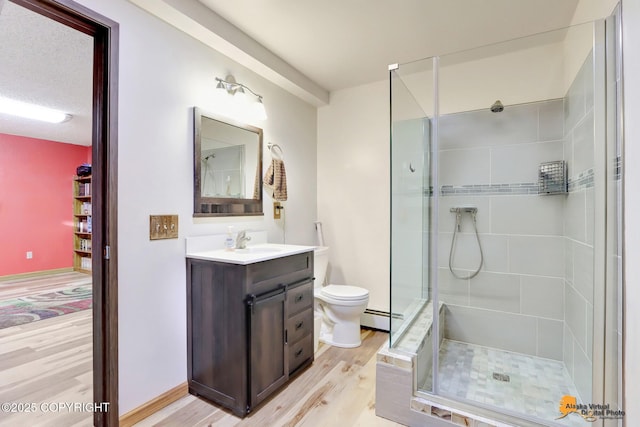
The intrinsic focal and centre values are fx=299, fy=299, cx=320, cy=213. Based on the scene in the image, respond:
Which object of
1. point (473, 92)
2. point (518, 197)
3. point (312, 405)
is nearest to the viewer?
point (312, 405)

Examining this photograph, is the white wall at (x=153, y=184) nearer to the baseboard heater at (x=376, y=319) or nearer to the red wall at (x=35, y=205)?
the baseboard heater at (x=376, y=319)

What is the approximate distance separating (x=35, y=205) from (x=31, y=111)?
1.16 m

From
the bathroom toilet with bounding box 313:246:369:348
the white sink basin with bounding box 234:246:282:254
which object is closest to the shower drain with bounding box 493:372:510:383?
the bathroom toilet with bounding box 313:246:369:348

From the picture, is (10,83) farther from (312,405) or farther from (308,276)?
(312,405)

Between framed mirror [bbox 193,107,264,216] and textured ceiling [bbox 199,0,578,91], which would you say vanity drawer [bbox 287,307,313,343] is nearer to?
framed mirror [bbox 193,107,264,216]

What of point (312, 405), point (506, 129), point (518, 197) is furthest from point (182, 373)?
point (506, 129)

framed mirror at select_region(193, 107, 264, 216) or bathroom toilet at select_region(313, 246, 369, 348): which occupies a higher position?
framed mirror at select_region(193, 107, 264, 216)

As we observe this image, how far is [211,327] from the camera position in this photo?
176 cm

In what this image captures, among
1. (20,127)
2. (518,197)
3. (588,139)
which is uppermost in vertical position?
(20,127)

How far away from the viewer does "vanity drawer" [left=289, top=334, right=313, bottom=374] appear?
2004mm

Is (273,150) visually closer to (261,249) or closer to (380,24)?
(261,249)

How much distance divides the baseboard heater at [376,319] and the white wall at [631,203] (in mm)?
1802

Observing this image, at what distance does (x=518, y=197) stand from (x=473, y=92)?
93 centimetres

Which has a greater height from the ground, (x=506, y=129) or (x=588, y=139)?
(x=506, y=129)
